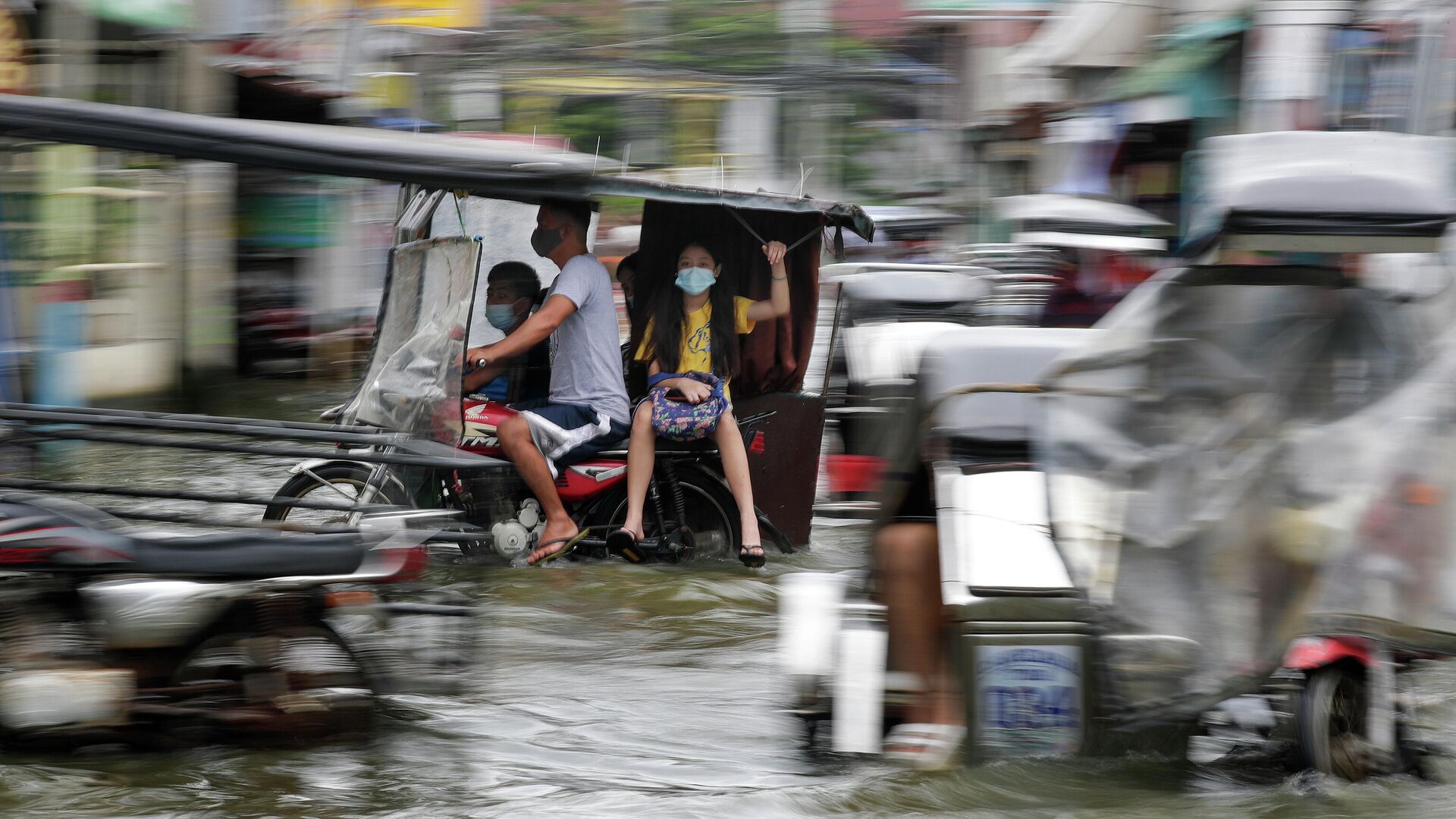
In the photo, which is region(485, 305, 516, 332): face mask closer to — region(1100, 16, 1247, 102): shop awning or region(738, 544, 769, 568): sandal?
region(738, 544, 769, 568): sandal

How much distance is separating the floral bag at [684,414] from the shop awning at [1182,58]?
24.3ft

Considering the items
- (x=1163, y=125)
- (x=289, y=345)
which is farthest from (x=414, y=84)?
(x=1163, y=125)

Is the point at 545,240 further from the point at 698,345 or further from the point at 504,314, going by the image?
the point at 698,345

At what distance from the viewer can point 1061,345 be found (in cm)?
448

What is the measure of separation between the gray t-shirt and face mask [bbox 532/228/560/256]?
25cm

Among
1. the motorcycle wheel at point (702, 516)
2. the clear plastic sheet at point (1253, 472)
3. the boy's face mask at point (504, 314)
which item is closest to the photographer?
the clear plastic sheet at point (1253, 472)

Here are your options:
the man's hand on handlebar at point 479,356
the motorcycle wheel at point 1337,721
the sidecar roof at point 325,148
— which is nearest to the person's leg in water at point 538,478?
the man's hand on handlebar at point 479,356

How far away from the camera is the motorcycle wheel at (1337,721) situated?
12.4ft

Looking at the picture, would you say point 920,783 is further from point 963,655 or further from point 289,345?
point 289,345

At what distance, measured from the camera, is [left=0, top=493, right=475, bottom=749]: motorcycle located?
3.95 meters

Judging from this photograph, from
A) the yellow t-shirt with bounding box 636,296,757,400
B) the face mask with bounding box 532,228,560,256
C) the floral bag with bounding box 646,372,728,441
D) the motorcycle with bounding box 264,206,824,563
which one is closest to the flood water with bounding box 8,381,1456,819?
the motorcycle with bounding box 264,206,824,563

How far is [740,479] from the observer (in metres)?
6.97

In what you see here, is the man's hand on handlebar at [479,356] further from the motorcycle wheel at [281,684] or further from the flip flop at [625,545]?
the motorcycle wheel at [281,684]

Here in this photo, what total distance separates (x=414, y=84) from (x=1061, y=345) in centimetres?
1145
